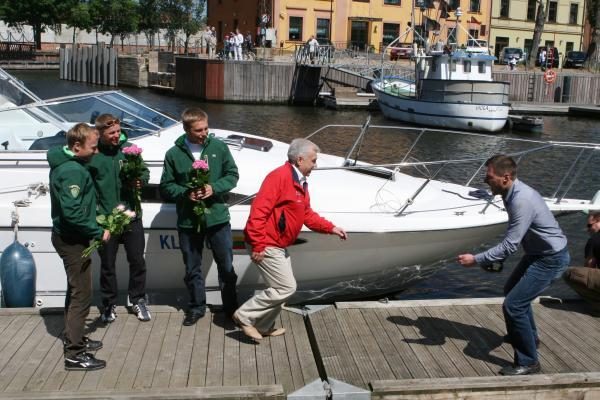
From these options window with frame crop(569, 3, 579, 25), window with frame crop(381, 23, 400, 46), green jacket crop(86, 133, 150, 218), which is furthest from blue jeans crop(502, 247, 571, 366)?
window with frame crop(569, 3, 579, 25)

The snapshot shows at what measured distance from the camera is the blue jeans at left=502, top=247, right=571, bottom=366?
538 cm

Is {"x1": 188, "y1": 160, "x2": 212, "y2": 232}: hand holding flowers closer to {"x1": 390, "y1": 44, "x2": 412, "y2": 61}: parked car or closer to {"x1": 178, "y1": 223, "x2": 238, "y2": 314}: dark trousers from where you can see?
{"x1": 178, "y1": 223, "x2": 238, "y2": 314}: dark trousers

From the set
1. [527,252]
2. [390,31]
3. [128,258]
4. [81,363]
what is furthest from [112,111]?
[390,31]

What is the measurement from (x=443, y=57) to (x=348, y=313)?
26.5 metres

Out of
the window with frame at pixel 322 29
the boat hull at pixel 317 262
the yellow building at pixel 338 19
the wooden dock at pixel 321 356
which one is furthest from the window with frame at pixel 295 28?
the wooden dock at pixel 321 356

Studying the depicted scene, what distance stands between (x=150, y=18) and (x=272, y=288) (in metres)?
67.3

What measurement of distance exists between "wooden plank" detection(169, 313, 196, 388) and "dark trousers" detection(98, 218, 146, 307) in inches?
22.2

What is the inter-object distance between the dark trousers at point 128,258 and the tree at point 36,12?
6778 cm

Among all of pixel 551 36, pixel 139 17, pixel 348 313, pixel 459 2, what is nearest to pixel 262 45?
pixel 459 2

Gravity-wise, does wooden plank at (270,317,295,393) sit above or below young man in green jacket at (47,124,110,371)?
below

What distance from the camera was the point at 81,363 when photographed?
540 cm

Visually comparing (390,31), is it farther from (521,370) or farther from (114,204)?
(521,370)

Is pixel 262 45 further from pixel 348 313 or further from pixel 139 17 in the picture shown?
pixel 348 313

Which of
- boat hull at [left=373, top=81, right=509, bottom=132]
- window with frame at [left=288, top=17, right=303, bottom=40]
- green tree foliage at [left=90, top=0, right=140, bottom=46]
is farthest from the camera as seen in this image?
green tree foliage at [left=90, top=0, right=140, bottom=46]
